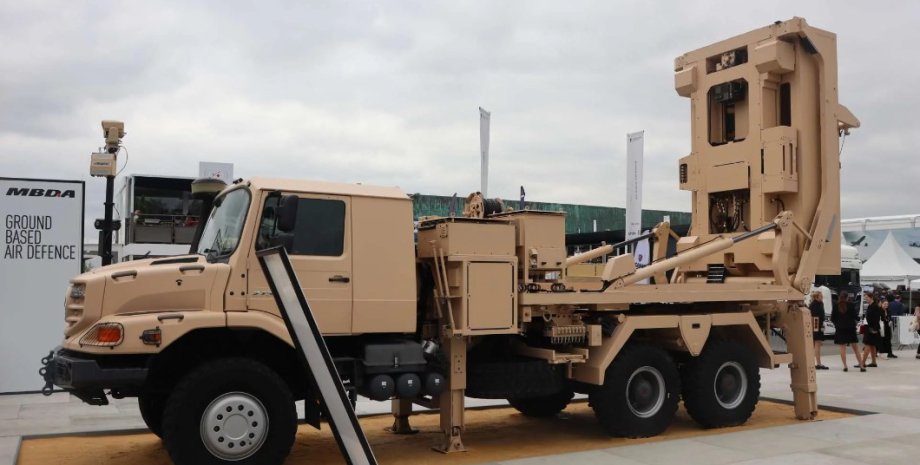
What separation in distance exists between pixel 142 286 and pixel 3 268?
712 centimetres

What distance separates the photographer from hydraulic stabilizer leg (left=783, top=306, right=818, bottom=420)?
1061 centimetres

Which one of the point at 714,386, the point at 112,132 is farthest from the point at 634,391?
the point at 112,132

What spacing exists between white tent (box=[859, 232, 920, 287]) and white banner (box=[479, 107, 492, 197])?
18.9m

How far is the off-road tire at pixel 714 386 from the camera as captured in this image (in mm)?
9836

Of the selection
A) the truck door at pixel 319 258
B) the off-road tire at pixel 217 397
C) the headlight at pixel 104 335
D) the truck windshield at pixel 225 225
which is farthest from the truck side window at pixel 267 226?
the headlight at pixel 104 335

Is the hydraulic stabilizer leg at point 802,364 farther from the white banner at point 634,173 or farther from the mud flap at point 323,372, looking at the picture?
the mud flap at point 323,372

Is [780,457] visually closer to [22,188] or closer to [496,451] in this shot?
[496,451]

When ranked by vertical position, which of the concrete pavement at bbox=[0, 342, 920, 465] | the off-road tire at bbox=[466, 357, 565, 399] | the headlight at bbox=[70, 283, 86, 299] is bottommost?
the concrete pavement at bbox=[0, 342, 920, 465]

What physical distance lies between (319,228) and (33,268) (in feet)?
24.7

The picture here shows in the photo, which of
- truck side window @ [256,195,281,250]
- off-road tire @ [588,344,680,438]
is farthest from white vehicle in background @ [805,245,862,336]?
truck side window @ [256,195,281,250]

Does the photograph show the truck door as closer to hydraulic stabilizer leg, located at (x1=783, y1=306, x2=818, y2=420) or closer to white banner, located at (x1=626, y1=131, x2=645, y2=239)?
hydraulic stabilizer leg, located at (x1=783, y1=306, x2=818, y2=420)

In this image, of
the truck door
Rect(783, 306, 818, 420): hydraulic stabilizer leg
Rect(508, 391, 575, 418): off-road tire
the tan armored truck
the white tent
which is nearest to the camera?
the tan armored truck

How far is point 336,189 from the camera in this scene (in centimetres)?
784

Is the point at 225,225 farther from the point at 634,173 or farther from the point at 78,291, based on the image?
the point at 634,173
